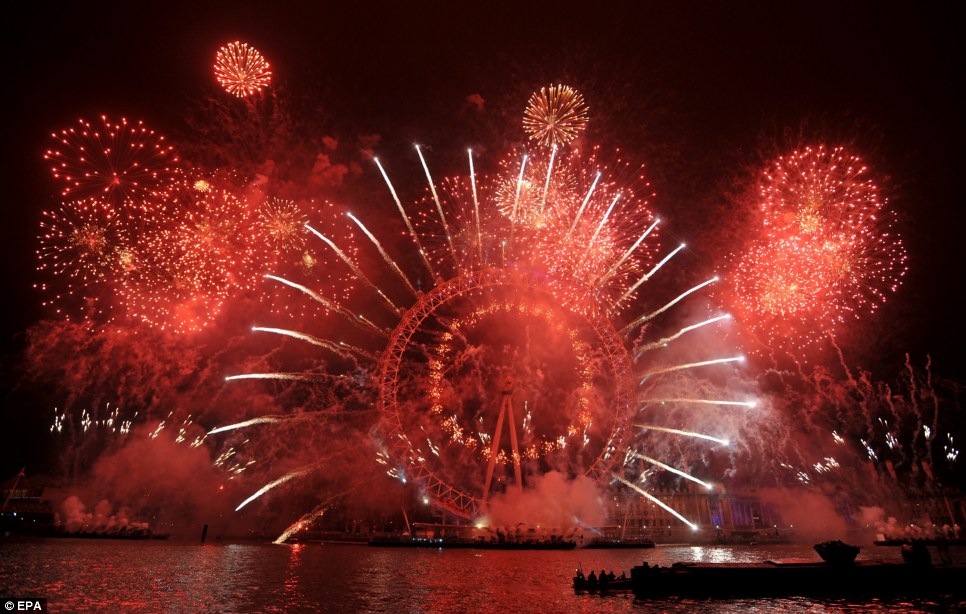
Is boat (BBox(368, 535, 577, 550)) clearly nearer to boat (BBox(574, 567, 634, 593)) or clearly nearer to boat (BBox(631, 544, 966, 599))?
boat (BBox(631, 544, 966, 599))

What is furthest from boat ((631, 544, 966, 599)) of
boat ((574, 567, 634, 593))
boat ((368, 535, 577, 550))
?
boat ((368, 535, 577, 550))

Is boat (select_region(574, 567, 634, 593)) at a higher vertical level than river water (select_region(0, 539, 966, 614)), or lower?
higher

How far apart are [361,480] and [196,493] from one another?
63.4 ft

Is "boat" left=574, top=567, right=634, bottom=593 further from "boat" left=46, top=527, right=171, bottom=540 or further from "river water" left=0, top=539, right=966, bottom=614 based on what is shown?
"boat" left=46, top=527, right=171, bottom=540

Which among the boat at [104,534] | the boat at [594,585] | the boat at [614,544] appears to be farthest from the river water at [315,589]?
the boat at [104,534]

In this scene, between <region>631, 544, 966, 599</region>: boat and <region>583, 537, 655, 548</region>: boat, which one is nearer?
<region>631, 544, 966, 599</region>: boat

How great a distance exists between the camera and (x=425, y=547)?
2621 inches

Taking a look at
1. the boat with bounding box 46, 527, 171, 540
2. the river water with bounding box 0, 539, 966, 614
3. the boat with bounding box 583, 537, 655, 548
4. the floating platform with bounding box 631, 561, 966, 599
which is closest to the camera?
the river water with bounding box 0, 539, 966, 614

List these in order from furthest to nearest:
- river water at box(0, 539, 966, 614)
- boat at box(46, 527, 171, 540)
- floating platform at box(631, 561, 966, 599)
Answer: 1. boat at box(46, 527, 171, 540)
2. floating platform at box(631, 561, 966, 599)
3. river water at box(0, 539, 966, 614)

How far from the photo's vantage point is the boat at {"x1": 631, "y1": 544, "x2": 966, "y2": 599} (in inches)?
1081

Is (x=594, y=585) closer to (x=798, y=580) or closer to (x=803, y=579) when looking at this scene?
(x=798, y=580)

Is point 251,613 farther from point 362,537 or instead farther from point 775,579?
point 362,537

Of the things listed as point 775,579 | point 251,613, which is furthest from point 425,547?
point 251,613

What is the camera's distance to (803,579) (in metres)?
29.2
